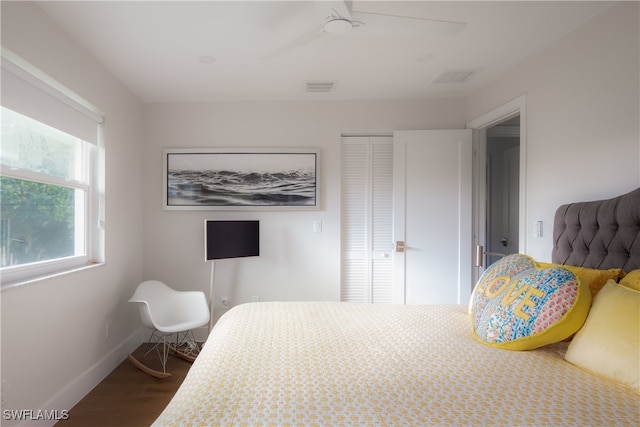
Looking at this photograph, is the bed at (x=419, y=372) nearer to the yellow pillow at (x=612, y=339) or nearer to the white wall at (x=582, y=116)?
the yellow pillow at (x=612, y=339)

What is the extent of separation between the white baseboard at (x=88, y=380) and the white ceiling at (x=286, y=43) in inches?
89.4

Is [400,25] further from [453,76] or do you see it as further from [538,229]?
[538,229]

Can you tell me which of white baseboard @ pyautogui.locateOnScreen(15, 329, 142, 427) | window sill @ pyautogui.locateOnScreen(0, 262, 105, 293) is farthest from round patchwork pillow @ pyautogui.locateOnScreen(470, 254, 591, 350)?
white baseboard @ pyautogui.locateOnScreen(15, 329, 142, 427)

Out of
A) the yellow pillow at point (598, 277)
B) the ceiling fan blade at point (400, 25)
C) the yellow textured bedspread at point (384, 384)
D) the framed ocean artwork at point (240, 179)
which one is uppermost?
the ceiling fan blade at point (400, 25)

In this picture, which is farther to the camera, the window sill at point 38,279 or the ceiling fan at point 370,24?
the window sill at point 38,279

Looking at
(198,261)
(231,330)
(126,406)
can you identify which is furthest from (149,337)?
(231,330)

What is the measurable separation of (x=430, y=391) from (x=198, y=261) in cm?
266

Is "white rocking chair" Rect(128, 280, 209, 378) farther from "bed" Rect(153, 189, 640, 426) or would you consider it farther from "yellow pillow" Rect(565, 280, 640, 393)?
"yellow pillow" Rect(565, 280, 640, 393)

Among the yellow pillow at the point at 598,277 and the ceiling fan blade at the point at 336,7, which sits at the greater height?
the ceiling fan blade at the point at 336,7

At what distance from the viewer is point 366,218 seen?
10.4 feet

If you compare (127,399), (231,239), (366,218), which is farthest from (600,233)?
(127,399)

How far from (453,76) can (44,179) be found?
10.1 ft

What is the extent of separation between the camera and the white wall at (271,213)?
10.1 feet

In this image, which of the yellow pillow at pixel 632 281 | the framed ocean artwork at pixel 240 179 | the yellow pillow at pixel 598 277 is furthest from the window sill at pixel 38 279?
the yellow pillow at pixel 632 281
